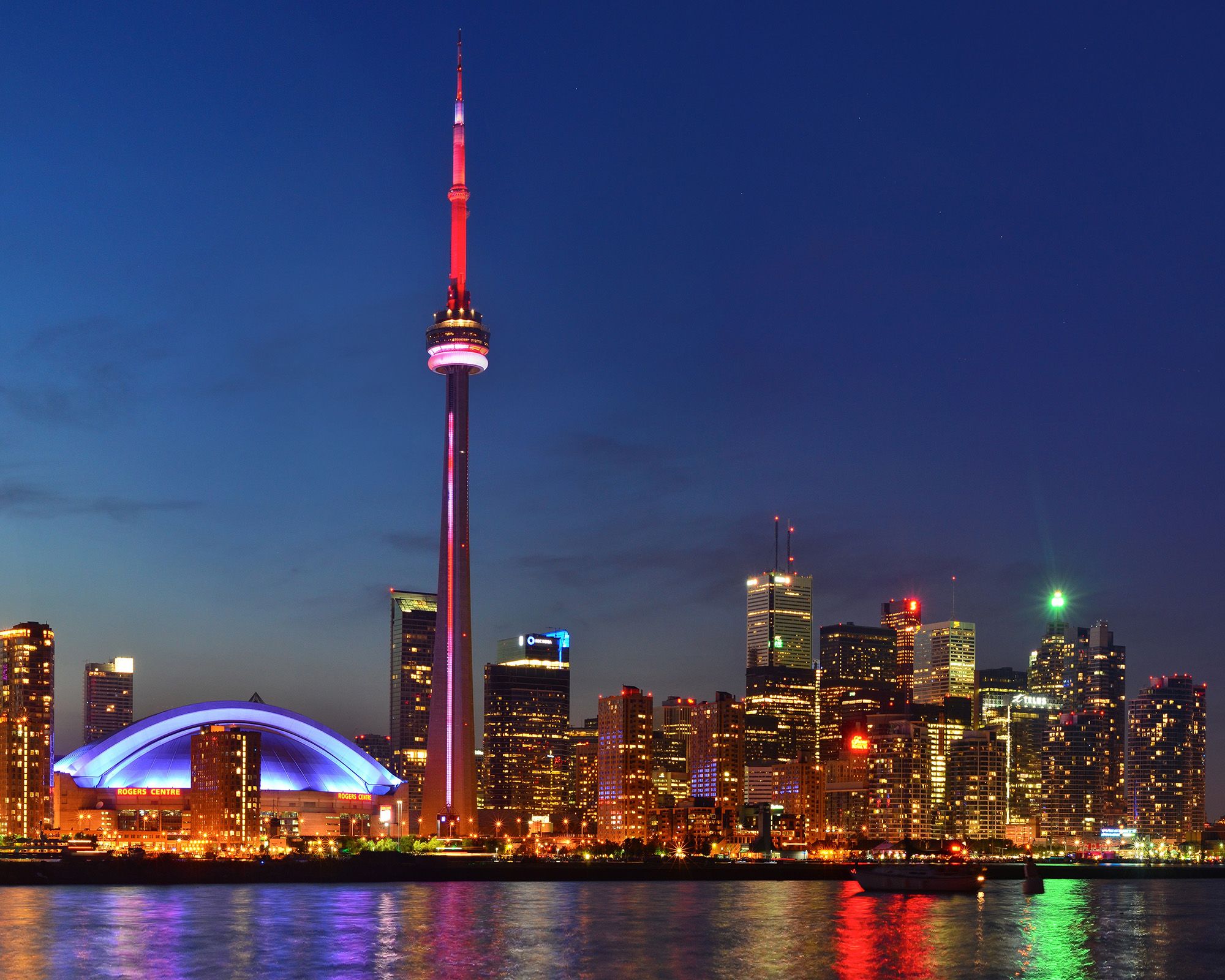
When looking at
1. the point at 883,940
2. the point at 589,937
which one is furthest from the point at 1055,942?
the point at 589,937

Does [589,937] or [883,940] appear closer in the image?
[589,937]

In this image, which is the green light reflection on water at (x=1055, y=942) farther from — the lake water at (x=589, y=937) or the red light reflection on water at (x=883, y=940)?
the red light reflection on water at (x=883, y=940)

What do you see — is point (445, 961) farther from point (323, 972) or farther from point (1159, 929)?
point (1159, 929)

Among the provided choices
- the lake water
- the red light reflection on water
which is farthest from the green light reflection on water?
the red light reflection on water

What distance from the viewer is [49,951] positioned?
104812mm

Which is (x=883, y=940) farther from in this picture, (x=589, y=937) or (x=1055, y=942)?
(x=589, y=937)

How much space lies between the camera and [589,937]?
11850 centimetres

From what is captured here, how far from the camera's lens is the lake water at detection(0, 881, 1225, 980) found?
9831 centimetres

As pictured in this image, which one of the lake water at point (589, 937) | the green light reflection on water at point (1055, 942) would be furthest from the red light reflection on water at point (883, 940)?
the green light reflection on water at point (1055, 942)

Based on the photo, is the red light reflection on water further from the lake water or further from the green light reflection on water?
the green light reflection on water

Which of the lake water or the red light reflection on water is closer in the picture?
the lake water

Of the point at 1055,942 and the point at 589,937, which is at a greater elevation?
the point at 589,937

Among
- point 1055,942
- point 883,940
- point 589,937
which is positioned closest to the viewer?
point 589,937

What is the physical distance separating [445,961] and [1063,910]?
3516 inches
